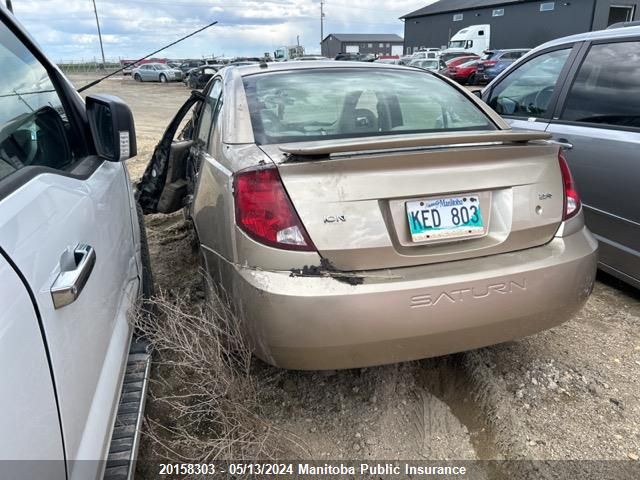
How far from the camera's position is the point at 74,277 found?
1.32m

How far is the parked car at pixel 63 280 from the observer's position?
1.02 meters

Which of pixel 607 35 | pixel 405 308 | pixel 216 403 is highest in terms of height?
pixel 607 35

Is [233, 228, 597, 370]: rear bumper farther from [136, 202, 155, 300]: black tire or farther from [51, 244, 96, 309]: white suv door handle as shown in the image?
[136, 202, 155, 300]: black tire

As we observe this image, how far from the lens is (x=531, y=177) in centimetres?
217

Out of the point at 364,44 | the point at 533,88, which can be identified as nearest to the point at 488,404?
the point at 533,88

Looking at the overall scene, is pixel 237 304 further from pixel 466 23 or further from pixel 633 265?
pixel 466 23

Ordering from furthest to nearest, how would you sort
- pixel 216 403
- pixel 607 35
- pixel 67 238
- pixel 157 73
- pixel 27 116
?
pixel 157 73 < pixel 607 35 < pixel 216 403 < pixel 27 116 < pixel 67 238

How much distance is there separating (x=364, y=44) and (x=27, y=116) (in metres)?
77.2

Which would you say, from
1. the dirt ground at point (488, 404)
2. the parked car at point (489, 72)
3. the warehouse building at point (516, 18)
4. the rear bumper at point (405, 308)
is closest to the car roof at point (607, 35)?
the dirt ground at point (488, 404)

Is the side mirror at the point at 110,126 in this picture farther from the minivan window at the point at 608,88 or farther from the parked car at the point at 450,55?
the parked car at the point at 450,55

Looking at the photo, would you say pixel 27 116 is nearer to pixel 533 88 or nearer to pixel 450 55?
pixel 533 88

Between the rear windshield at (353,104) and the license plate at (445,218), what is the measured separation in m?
0.68

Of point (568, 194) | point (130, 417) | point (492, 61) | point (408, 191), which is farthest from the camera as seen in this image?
point (492, 61)

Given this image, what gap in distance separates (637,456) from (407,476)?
3.27ft
